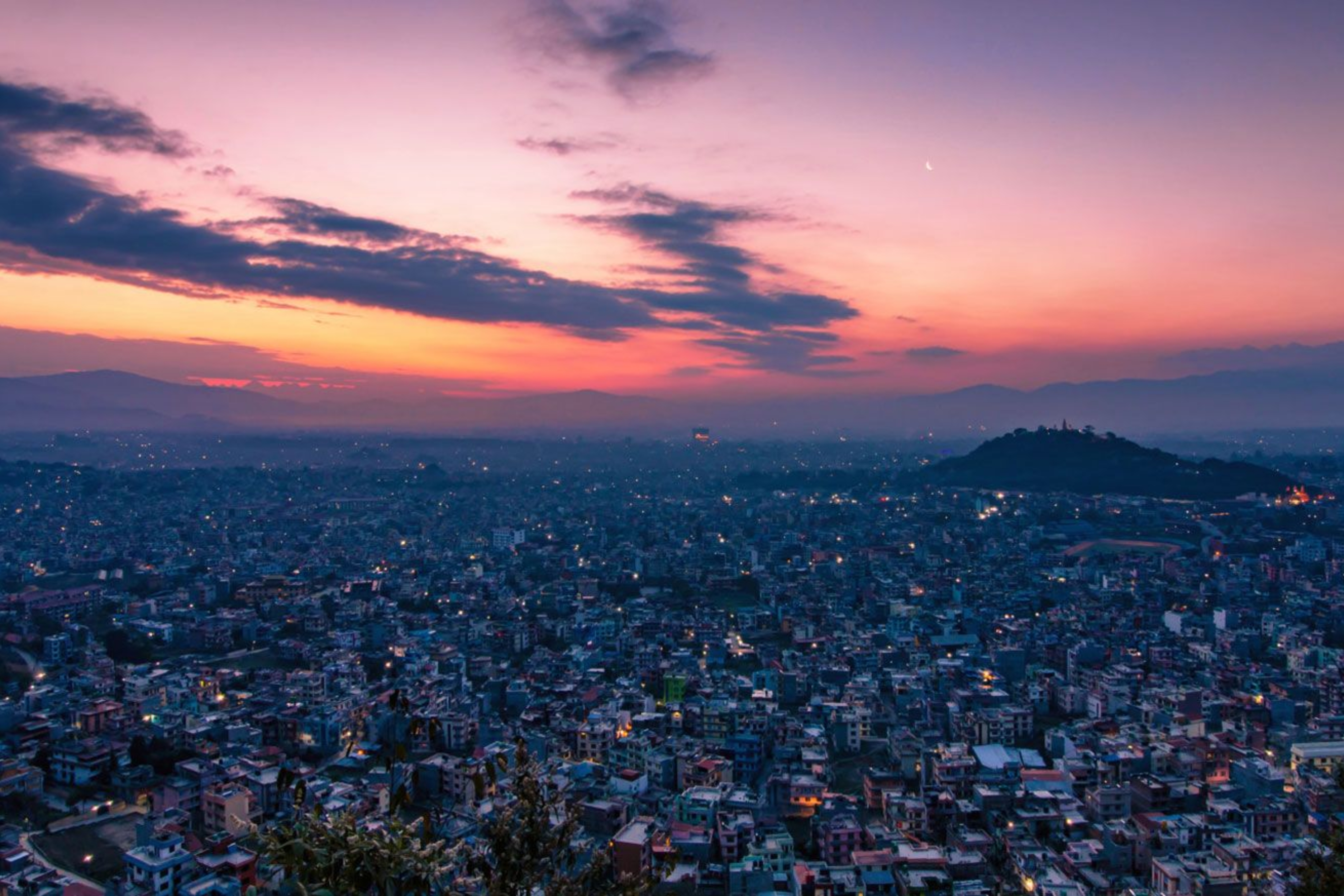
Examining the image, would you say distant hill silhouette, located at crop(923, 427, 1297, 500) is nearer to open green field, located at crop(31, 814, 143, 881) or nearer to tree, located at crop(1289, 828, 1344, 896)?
tree, located at crop(1289, 828, 1344, 896)

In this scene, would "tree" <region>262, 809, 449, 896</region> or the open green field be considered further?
the open green field

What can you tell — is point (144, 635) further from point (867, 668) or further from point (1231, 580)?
point (1231, 580)

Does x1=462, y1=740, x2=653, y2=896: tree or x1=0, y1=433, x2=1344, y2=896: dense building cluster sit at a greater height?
x1=462, y1=740, x2=653, y2=896: tree

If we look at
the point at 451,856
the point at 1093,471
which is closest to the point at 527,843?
the point at 451,856

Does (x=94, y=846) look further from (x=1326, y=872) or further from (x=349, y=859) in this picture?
(x=1326, y=872)

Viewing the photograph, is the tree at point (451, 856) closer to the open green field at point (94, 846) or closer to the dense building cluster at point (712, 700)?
the dense building cluster at point (712, 700)

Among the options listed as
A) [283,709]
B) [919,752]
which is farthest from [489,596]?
[919,752]

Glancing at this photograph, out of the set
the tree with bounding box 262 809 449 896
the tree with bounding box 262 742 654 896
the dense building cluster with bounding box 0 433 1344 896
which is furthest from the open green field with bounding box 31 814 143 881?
the tree with bounding box 262 809 449 896
